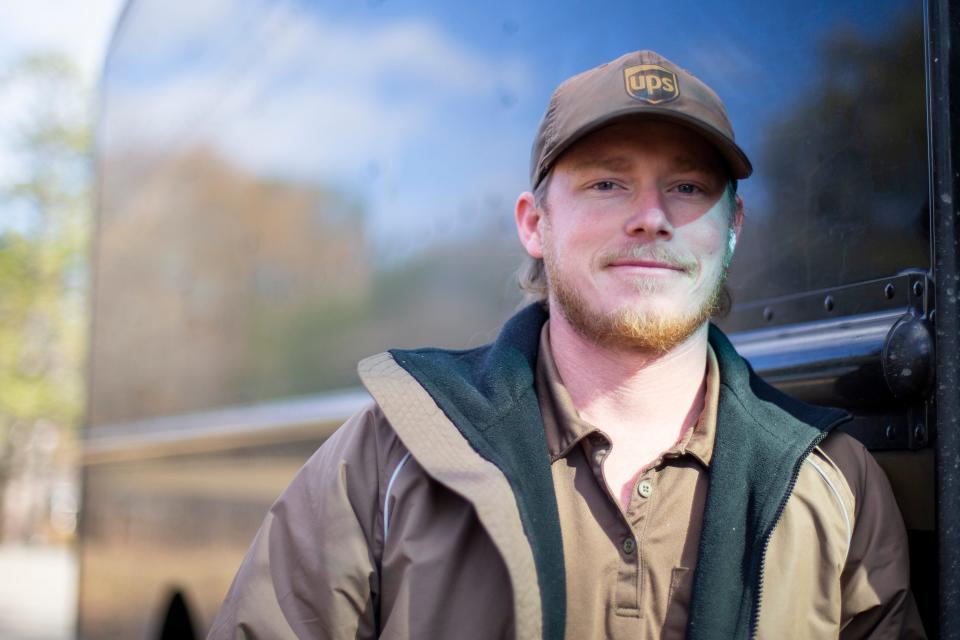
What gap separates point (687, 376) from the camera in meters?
1.63

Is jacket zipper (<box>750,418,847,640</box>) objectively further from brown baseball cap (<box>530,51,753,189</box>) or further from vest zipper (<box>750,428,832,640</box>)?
brown baseball cap (<box>530,51,753,189</box>)

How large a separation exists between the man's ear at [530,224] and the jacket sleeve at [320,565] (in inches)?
18.4

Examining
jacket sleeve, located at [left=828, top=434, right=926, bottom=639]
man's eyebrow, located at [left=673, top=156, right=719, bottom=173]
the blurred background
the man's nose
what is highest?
the blurred background

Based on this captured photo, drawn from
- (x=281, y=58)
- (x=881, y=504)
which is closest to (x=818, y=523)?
A: (x=881, y=504)

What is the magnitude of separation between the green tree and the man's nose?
Result: 1930 centimetres

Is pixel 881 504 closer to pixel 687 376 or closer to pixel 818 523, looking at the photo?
pixel 818 523

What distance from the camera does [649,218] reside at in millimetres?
1538

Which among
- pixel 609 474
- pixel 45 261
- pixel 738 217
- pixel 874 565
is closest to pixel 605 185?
pixel 738 217

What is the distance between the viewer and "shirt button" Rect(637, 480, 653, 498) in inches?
59.2

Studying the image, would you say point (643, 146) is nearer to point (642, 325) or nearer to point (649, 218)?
point (649, 218)

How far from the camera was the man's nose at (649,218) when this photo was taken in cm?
154

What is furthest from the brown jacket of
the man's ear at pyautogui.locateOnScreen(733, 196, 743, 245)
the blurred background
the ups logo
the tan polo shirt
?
the blurred background

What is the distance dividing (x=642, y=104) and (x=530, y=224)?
363 millimetres

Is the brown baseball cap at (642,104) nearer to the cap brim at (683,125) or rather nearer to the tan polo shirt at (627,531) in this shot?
the cap brim at (683,125)
